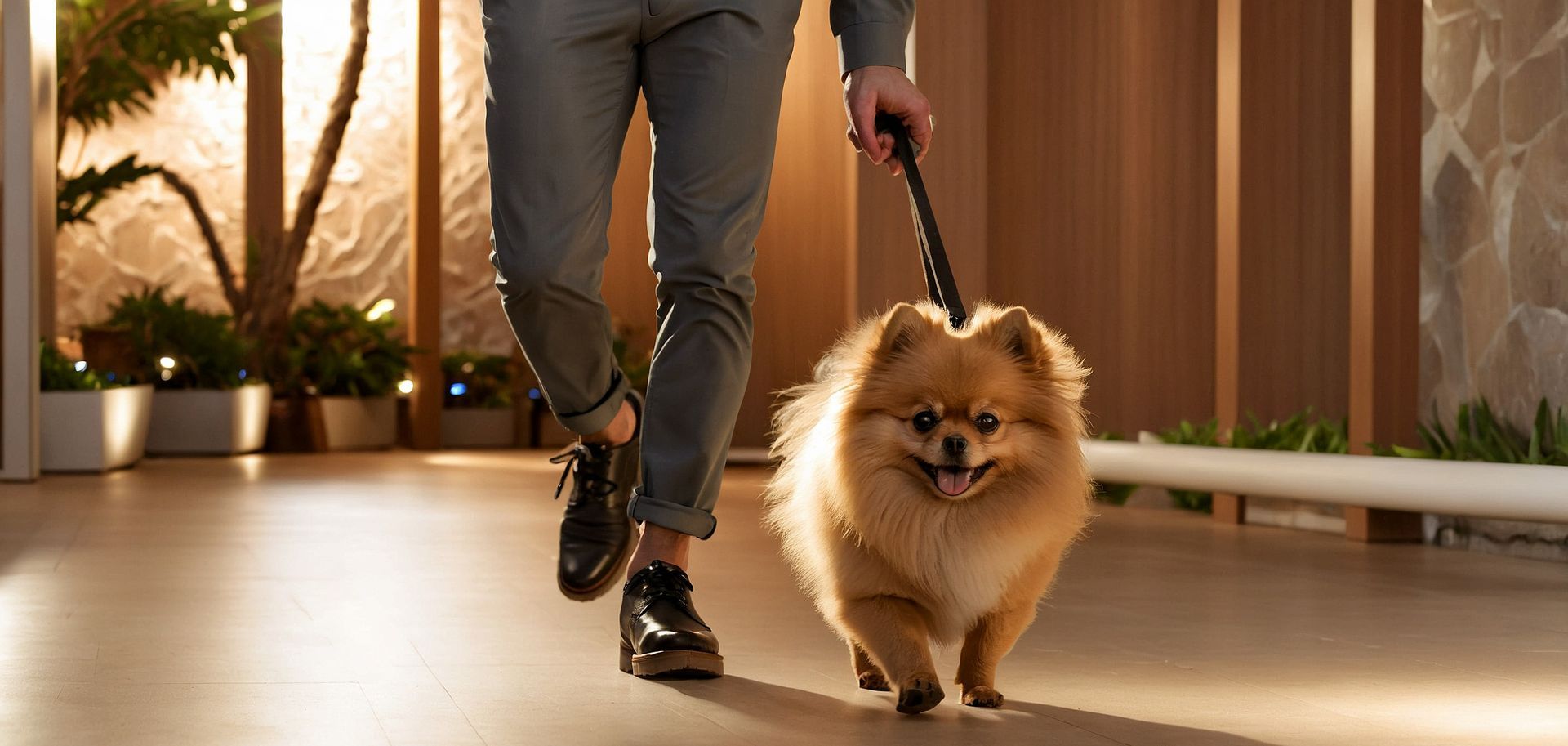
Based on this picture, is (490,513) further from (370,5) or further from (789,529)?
(370,5)

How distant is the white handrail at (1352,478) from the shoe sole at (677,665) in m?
1.67

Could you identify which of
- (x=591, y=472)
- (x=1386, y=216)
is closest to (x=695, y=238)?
Answer: (x=591, y=472)

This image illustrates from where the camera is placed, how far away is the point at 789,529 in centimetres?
209

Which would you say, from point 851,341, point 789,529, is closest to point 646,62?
point 851,341

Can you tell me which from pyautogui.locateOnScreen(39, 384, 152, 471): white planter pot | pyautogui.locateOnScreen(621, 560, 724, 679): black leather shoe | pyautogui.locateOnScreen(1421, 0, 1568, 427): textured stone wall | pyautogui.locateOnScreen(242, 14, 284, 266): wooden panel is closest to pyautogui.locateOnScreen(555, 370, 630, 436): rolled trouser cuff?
pyautogui.locateOnScreen(621, 560, 724, 679): black leather shoe

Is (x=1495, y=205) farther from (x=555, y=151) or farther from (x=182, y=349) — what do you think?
(x=182, y=349)

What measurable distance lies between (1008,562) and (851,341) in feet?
1.08

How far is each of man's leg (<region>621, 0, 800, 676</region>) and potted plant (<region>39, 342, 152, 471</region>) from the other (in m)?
5.08

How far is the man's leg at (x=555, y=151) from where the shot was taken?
2100 millimetres

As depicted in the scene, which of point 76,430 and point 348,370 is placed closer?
point 76,430

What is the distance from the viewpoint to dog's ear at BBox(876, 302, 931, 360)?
6.11ft

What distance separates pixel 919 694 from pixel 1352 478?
106 inches

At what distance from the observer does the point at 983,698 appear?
75.4 inches

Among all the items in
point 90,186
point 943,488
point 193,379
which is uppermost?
point 90,186
